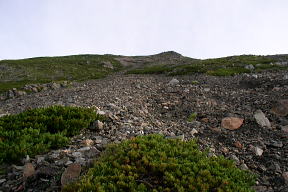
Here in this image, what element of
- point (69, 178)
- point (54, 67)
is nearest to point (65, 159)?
point (69, 178)

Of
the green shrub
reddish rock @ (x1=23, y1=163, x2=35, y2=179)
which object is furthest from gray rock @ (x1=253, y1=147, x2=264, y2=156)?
reddish rock @ (x1=23, y1=163, x2=35, y2=179)

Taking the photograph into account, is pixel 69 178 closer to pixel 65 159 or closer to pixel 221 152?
pixel 65 159

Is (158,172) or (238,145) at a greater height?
(158,172)

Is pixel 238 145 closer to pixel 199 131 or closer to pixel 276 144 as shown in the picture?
pixel 276 144

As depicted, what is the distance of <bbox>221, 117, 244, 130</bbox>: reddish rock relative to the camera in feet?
35.9

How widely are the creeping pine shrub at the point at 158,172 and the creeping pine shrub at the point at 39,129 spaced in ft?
7.48

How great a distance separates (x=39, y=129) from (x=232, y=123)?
7.89 metres

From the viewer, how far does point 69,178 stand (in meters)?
6.09

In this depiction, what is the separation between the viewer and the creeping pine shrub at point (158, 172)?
5672mm

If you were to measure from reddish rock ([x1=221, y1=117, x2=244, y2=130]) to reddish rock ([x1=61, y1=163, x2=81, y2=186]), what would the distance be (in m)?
7.03

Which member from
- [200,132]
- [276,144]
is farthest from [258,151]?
[200,132]

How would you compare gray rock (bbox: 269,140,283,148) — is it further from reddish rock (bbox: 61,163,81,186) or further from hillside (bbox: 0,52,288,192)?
reddish rock (bbox: 61,163,81,186)

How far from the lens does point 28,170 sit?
6.56 meters

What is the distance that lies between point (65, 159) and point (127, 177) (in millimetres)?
2254
